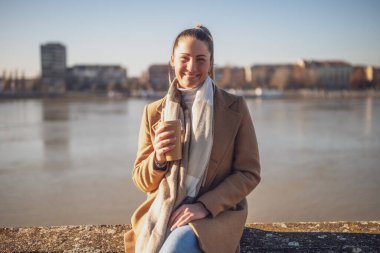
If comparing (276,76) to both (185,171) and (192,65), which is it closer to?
(192,65)

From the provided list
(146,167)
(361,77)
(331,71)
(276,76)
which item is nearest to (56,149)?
(146,167)

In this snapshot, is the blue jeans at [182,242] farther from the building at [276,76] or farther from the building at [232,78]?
the building at [232,78]

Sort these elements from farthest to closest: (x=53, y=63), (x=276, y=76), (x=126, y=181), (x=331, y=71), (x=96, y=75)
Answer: (x=96, y=75) < (x=53, y=63) < (x=331, y=71) < (x=276, y=76) < (x=126, y=181)

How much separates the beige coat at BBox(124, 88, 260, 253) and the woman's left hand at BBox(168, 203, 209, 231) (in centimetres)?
3

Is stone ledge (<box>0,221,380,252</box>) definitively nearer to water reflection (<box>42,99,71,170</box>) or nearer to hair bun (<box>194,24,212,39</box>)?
hair bun (<box>194,24,212,39</box>)

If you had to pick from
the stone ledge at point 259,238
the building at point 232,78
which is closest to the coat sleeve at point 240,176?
the stone ledge at point 259,238

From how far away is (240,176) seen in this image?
2.00 m

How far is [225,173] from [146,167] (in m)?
0.42

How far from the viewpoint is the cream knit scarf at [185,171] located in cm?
192

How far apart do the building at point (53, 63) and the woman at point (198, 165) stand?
107 m

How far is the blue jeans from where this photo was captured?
1.77 metres

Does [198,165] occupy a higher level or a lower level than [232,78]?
lower

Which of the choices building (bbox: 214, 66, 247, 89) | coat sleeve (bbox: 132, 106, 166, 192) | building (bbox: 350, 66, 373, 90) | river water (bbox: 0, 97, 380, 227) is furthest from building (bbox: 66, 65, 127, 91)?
coat sleeve (bbox: 132, 106, 166, 192)

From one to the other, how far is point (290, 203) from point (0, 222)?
362 centimetres
